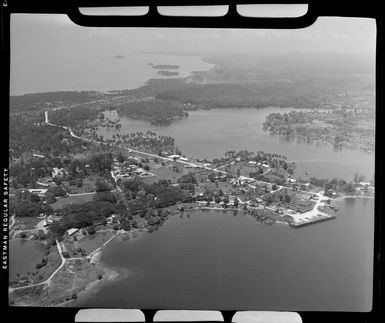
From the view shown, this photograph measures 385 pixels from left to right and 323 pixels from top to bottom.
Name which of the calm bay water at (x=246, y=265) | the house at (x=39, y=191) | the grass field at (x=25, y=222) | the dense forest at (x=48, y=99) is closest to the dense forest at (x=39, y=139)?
the dense forest at (x=48, y=99)

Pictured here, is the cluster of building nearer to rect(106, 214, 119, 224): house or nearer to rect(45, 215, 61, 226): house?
rect(106, 214, 119, 224): house

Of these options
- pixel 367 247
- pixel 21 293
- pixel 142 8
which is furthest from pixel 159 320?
pixel 142 8

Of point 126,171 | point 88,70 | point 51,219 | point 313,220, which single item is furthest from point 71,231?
point 313,220

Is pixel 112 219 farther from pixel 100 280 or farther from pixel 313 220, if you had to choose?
pixel 313 220

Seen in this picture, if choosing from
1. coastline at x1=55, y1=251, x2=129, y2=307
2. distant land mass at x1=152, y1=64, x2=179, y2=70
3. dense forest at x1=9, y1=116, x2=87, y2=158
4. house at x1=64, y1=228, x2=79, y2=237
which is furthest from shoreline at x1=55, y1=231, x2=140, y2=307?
distant land mass at x1=152, y1=64, x2=179, y2=70

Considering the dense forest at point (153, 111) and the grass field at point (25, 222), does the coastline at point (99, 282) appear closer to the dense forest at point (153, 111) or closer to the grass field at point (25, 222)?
the grass field at point (25, 222)

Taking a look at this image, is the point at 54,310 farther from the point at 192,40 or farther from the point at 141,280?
the point at 192,40
